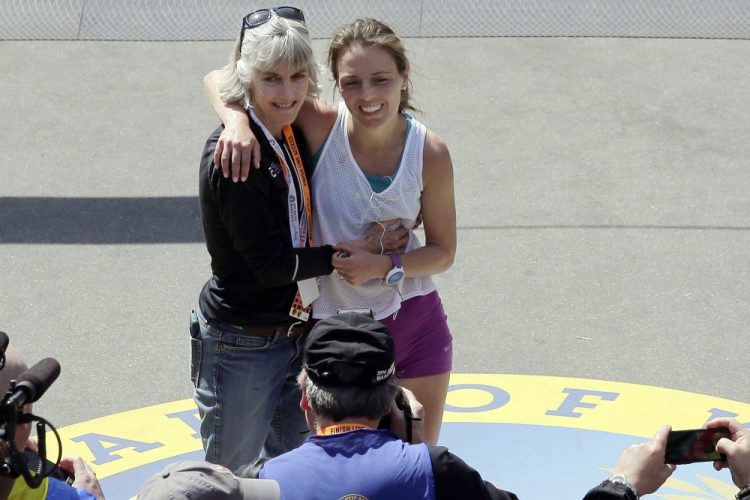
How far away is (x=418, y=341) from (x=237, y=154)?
36.0 inches

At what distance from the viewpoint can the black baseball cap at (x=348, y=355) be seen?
9.68ft

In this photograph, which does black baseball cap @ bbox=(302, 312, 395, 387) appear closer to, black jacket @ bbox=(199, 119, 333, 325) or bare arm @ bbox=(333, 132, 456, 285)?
black jacket @ bbox=(199, 119, 333, 325)

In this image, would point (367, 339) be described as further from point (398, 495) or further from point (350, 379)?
point (398, 495)

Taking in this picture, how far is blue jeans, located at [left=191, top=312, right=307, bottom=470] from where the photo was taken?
394cm

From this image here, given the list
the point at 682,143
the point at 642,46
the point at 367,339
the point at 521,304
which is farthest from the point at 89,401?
the point at 642,46

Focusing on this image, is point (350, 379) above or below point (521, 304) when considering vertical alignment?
above

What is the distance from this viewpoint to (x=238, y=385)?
3.94 meters

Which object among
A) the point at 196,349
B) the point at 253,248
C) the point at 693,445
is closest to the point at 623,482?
→ the point at 693,445

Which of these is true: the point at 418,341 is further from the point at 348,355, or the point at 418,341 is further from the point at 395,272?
the point at 348,355

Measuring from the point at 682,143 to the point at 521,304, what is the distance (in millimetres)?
2365

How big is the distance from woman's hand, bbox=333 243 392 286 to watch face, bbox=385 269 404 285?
1.2 inches

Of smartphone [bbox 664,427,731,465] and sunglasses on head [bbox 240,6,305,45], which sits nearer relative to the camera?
smartphone [bbox 664,427,731,465]

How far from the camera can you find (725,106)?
866cm

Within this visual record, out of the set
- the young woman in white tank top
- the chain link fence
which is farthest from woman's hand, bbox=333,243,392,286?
the chain link fence
